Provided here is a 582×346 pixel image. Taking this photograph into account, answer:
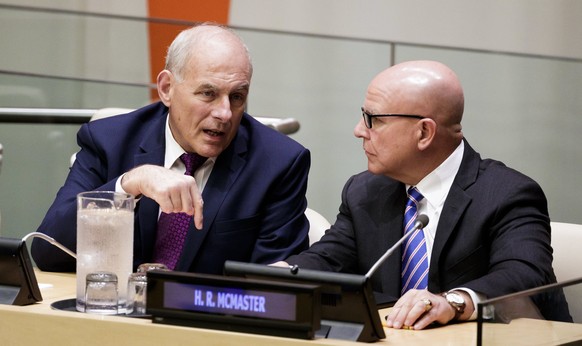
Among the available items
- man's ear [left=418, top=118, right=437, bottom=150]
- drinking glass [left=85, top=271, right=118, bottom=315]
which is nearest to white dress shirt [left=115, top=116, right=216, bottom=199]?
man's ear [left=418, top=118, right=437, bottom=150]

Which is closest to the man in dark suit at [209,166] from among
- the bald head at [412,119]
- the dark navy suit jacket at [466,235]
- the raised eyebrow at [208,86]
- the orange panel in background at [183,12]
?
the raised eyebrow at [208,86]

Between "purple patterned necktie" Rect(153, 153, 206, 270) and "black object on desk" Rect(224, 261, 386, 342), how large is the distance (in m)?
0.89

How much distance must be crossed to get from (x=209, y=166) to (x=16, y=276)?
32.8 inches

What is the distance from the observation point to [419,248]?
2.63 m

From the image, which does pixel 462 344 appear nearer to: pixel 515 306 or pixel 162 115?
pixel 515 306

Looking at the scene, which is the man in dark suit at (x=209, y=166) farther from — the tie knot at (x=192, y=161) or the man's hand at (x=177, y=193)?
the man's hand at (x=177, y=193)

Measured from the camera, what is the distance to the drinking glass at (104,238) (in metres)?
2.14

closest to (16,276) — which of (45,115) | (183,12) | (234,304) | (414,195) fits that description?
(234,304)

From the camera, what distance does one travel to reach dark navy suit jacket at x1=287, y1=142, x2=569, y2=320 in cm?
242

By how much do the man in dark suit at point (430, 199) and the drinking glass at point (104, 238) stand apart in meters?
0.60

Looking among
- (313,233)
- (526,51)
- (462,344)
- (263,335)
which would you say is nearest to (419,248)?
(313,233)

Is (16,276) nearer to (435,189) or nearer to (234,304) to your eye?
(234,304)

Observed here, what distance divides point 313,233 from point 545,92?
192 centimetres

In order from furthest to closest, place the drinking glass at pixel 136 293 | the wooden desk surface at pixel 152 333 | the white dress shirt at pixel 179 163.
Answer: the white dress shirt at pixel 179 163, the drinking glass at pixel 136 293, the wooden desk surface at pixel 152 333
